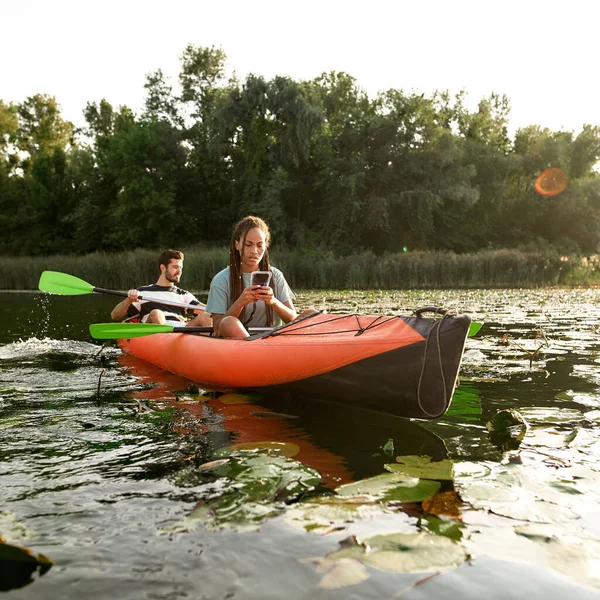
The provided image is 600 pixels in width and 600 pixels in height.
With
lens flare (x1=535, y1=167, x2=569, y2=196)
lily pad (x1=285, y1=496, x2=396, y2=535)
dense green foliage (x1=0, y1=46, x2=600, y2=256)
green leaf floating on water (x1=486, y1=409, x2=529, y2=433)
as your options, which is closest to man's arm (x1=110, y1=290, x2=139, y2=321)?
green leaf floating on water (x1=486, y1=409, x2=529, y2=433)

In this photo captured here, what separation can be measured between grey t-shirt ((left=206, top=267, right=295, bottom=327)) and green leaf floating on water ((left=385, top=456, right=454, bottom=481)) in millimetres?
1866

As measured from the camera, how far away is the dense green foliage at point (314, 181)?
2477 cm

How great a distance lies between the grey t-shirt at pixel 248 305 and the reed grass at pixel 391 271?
11731mm

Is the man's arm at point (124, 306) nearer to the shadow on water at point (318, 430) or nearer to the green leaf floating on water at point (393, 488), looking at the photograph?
the shadow on water at point (318, 430)

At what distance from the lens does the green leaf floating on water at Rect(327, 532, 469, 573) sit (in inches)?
66.6

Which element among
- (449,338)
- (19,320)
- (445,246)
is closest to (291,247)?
(445,246)

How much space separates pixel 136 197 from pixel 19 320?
18037 mm

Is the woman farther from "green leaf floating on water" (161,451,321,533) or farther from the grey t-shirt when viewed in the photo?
"green leaf floating on water" (161,451,321,533)

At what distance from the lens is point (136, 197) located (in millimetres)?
Answer: 26594

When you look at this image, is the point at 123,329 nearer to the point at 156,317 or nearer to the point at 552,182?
the point at 156,317

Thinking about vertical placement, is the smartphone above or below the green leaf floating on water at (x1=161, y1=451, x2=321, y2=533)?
above

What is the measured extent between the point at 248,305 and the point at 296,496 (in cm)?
230

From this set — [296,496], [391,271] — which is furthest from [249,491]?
[391,271]

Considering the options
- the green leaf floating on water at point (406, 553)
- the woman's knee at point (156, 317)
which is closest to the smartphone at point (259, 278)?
the woman's knee at point (156, 317)
